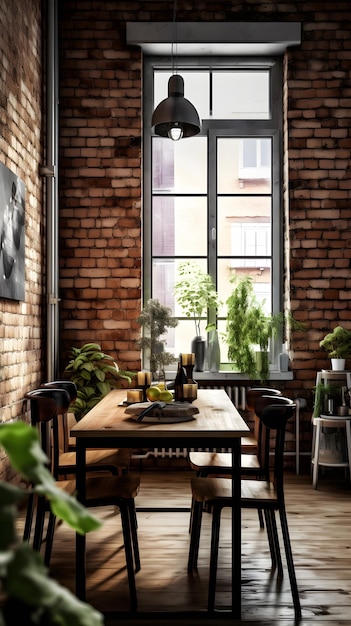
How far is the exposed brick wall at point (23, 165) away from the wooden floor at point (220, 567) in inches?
34.0

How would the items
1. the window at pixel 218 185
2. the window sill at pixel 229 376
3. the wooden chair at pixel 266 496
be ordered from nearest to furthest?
1. the wooden chair at pixel 266 496
2. the window sill at pixel 229 376
3. the window at pixel 218 185

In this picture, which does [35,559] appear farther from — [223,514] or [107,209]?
[107,209]

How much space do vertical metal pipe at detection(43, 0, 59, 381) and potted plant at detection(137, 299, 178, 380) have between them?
683 mm

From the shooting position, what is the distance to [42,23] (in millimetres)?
5027

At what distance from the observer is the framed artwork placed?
380cm

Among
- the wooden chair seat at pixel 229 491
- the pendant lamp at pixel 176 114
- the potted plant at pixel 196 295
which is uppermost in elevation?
the pendant lamp at pixel 176 114

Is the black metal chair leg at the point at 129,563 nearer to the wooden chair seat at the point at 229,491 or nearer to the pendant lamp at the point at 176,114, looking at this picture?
the wooden chair seat at the point at 229,491

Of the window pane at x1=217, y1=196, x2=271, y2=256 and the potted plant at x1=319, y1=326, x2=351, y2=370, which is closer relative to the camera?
the potted plant at x1=319, y1=326, x2=351, y2=370

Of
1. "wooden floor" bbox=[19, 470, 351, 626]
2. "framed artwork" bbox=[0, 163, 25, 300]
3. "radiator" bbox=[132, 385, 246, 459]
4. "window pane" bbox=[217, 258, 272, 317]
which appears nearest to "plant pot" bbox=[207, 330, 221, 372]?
"radiator" bbox=[132, 385, 246, 459]

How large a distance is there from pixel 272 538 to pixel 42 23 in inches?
162

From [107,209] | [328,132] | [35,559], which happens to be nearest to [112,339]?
[107,209]

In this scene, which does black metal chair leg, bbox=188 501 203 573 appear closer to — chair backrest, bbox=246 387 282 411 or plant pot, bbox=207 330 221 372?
chair backrest, bbox=246 387 282 411

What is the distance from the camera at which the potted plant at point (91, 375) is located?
16.4 feet

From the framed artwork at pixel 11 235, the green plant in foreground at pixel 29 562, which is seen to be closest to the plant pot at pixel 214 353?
the framed artwork at pixel 11 235
